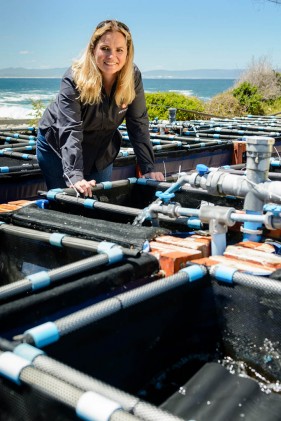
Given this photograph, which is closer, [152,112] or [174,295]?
[174,295]

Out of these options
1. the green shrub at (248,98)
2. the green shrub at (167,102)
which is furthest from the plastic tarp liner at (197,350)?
the green shrub at (248,98)

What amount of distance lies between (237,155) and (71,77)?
375cm

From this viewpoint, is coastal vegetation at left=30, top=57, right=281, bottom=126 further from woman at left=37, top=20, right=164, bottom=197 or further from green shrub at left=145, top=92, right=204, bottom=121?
woman at left=37, top=20, right=164, bottom=197

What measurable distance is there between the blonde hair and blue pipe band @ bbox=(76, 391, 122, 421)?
8.83ft

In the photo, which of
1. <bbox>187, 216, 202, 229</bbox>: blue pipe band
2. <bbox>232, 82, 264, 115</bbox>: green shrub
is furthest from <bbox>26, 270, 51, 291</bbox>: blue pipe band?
<bbox>232, 82, 264, 115</bbox>: green shrub

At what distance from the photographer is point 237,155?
6.95m

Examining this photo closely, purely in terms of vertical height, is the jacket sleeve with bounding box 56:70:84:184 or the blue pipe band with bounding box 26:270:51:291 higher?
the jacket sleeve with bounding box 56:70:84:184

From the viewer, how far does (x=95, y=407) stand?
122cm

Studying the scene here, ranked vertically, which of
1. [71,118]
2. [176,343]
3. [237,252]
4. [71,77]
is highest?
[71,77]

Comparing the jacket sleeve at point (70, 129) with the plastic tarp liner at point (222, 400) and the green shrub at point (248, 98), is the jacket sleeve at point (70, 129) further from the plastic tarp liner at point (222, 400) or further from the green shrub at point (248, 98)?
the green shrub at point (248, 98)

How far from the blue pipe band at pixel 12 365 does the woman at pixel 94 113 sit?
2.14 meters

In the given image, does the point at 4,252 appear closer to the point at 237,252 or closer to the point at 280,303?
the point at 237,252

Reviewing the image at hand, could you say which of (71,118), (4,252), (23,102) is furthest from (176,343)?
(23,102)

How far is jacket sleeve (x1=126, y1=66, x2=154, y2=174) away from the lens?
4.17 meters
